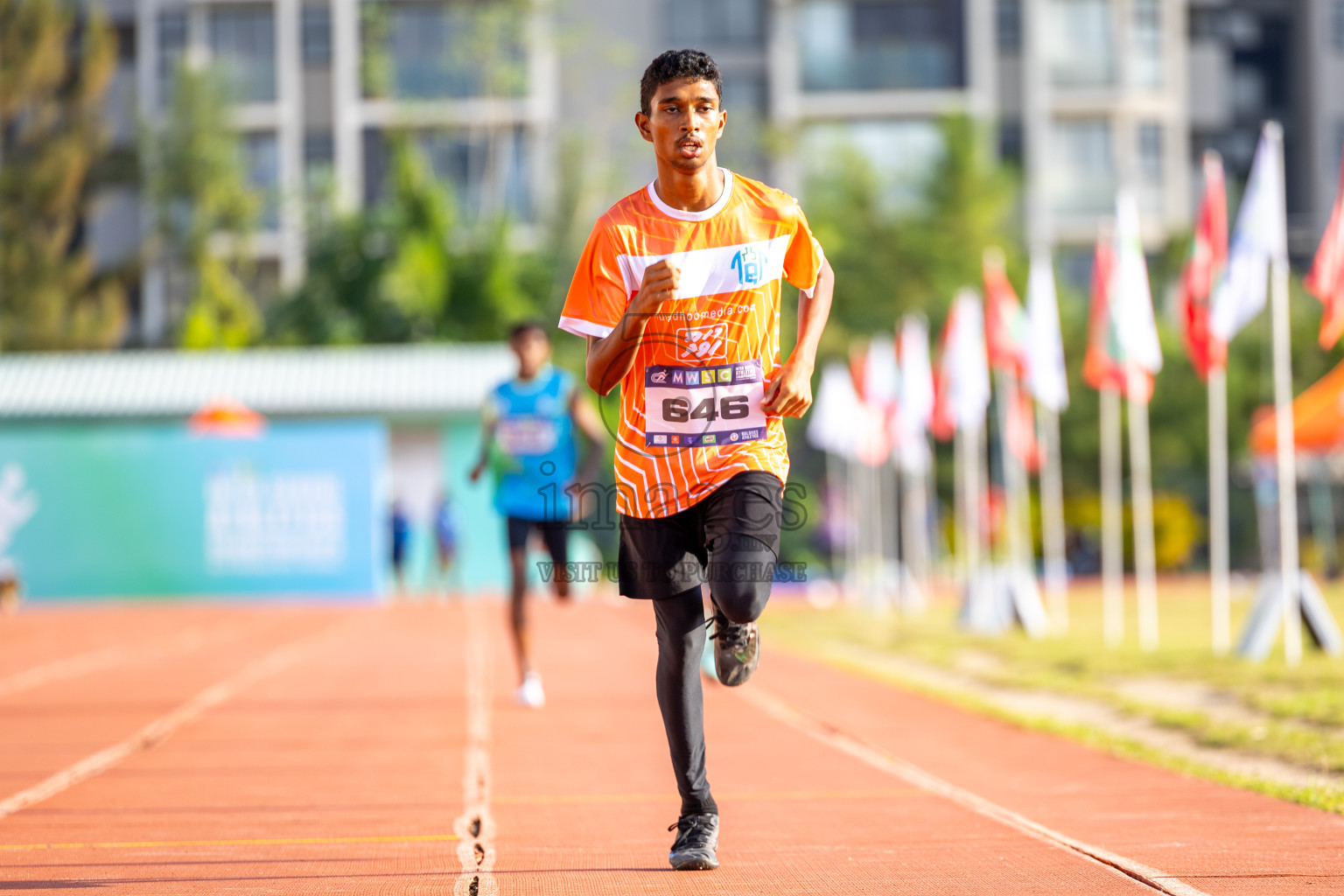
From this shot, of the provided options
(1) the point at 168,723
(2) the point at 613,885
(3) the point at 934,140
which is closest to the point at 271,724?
(1) the point at 168,723

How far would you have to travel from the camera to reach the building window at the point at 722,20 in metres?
49.9

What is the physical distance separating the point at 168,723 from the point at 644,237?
5547 millimetres

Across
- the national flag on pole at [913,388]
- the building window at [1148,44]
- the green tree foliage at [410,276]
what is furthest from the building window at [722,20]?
the national flag on pole at [913,388]

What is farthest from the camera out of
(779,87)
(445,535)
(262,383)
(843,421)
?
(779,87)

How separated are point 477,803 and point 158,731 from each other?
3244mm

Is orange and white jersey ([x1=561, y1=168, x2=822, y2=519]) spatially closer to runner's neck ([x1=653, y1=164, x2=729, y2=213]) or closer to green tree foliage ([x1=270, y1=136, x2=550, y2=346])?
runner's neck ([x1=653, y1=164, x2=729, y2=213])

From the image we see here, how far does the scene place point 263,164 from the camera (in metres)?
51.4

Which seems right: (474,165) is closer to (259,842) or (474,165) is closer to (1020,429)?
(1020,429)

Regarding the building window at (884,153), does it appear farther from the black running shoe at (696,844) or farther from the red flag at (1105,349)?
the black running shoe at (696,844)

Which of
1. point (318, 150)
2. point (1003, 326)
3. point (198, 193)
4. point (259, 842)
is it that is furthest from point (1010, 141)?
point (259, 842)

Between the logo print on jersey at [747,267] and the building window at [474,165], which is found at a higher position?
the building window at [474,165]

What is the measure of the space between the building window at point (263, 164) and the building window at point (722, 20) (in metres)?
12.2

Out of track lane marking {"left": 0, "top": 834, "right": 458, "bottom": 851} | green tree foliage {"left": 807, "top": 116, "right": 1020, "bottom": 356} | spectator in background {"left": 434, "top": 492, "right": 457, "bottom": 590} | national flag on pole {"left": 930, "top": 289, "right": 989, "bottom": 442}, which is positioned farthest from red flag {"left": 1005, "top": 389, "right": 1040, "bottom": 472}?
green tree foliage {"left": 807, "top": 116, "right": 1020, "bottom": 356}

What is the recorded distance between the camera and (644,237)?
4.74 m
